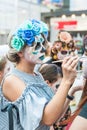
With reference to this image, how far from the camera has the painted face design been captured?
61.4 inches

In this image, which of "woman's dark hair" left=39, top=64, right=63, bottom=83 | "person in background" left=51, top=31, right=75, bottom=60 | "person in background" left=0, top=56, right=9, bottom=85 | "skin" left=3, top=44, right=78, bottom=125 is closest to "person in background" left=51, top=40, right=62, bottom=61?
"person in background" left=51, top=31, right=75, bottom=60

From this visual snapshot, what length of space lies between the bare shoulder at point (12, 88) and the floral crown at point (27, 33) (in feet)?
0.51

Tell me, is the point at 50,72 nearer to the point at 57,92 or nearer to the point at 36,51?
Result: the point at 36,51

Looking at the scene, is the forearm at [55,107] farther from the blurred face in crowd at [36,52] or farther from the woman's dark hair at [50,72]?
the woman's dark hair at [50,72]

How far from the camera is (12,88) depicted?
1.47m

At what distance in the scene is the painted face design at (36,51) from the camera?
5.12 ft

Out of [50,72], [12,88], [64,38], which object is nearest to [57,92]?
[12,88]

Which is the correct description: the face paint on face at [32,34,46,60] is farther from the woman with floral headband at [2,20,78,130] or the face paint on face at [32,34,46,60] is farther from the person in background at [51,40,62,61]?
the person in background at [51,40,62,61]

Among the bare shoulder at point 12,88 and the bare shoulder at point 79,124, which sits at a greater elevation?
the bare shoulder at point 12,88

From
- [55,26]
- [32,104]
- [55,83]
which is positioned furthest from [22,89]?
[55,26]

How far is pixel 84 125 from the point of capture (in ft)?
4.14

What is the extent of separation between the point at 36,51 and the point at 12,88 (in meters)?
0.22

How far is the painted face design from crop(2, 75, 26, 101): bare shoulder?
0.13 metres

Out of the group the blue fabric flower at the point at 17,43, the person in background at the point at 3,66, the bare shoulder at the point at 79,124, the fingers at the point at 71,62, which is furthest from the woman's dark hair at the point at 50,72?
the bare shoulder at the point at 79,124
